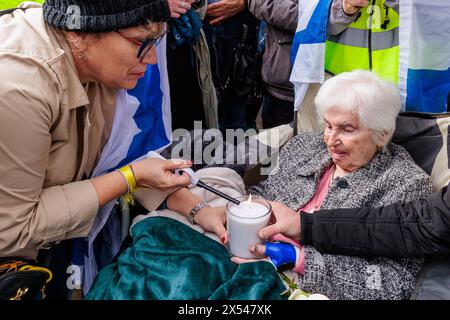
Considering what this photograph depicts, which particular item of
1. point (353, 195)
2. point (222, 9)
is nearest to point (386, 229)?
point (353, 195)

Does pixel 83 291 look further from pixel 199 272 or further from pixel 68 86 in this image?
pixel 68 86

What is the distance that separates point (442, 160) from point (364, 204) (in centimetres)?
42

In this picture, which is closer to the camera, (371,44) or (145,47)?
(145,47)

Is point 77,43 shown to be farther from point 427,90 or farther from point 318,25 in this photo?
point 427,90

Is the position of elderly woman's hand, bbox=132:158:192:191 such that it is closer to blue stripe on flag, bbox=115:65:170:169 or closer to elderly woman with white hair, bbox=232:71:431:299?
blue stripe on flag, bbox=115:65:170:169

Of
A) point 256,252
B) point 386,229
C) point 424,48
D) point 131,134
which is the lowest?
point 256,252

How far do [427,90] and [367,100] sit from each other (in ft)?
1.35

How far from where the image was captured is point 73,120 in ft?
5.41

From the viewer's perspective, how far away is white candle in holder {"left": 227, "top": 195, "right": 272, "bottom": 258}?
173 cm

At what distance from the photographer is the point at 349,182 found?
1.96 meters

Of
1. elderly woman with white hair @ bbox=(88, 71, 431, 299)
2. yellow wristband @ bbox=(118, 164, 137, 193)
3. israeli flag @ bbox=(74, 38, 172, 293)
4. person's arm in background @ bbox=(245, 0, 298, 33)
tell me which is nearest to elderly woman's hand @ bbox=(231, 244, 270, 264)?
elderly woman with white hair @ bbox=(88, 71, 431, 299)

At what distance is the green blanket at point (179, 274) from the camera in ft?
5.07

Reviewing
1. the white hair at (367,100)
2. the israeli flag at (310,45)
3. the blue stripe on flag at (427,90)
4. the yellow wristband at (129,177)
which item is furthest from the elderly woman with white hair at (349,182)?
the yellow wristband at (129,177)
